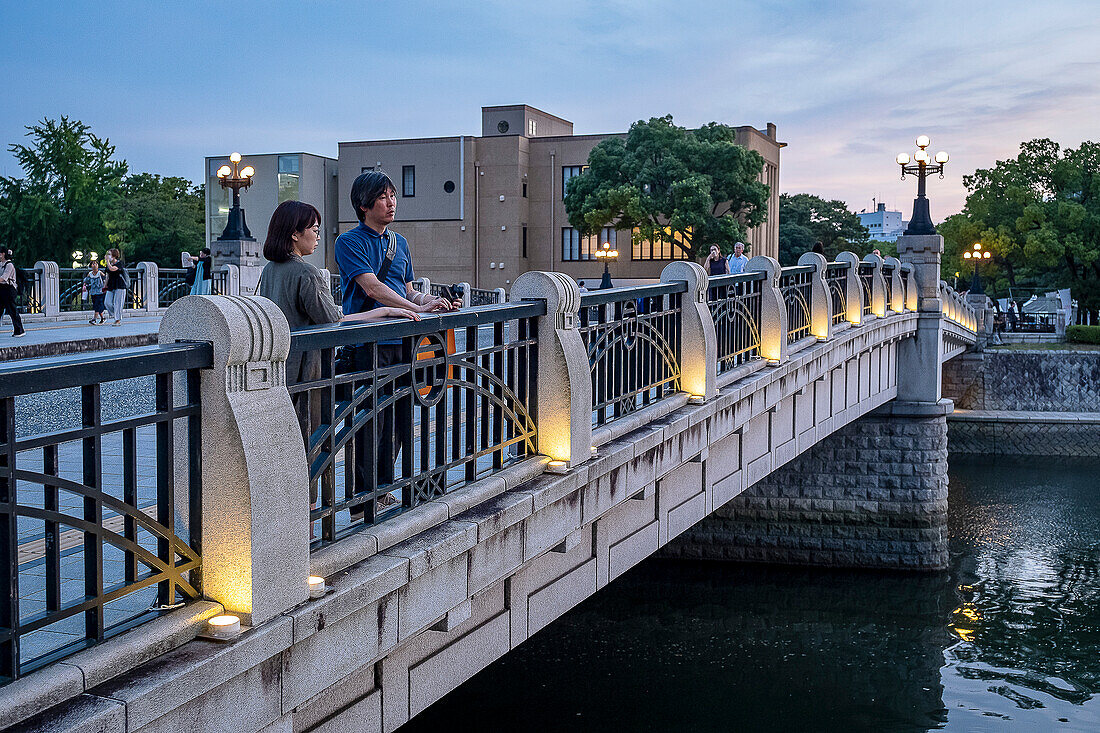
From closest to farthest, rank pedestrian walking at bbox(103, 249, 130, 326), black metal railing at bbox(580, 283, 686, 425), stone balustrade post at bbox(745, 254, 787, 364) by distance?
black metal railing at bbox(580, 283, 686, 425) < stone balustrade post at bbox(745, 254, 787, 364) < pedestrian walking at bbox(103, 249, 130, 326)

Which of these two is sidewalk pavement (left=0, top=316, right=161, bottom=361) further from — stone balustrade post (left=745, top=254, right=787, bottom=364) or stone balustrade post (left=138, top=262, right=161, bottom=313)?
stone balustrade post (left=745, top=254, right=787, bottom=364)

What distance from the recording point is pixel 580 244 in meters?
54.8

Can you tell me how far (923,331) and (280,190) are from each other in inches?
1763

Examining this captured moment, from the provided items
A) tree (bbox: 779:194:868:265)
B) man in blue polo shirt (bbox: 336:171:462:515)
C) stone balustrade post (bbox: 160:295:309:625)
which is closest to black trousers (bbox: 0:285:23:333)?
man in blue polo shirt (bbox: 336:171:462:515)

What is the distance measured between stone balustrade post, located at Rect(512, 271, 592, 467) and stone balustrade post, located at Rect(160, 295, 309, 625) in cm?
254

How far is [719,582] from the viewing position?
18062 millimetres

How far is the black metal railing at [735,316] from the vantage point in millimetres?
10133

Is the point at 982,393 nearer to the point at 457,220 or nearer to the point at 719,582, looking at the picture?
the point at 719,582

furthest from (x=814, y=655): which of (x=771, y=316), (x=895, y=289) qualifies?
(x=895, y=289)

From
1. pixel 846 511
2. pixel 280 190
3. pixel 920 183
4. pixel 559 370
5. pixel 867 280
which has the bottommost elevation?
pixel 846 511

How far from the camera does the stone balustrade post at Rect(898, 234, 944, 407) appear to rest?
64.4 ft

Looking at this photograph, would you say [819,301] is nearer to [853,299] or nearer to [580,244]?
[853,299]

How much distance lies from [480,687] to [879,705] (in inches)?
203

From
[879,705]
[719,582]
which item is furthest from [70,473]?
[719,582]
